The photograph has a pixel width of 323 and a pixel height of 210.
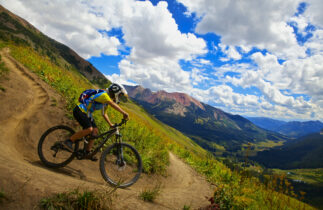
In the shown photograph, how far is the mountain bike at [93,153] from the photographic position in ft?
21.5

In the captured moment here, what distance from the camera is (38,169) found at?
538 centimetres

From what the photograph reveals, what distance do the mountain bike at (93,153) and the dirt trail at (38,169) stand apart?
39 centimetres

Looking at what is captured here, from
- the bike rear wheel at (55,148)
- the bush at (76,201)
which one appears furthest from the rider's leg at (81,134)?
the bush at (76,201)

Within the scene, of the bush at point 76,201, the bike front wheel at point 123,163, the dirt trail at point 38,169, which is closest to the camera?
the bush at point 76,201

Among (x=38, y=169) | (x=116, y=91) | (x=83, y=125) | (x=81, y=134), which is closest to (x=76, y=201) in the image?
(x=38, y=169)

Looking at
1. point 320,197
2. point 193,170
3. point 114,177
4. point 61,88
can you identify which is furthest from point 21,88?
point 320,197

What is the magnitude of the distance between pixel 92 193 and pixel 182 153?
1359cm

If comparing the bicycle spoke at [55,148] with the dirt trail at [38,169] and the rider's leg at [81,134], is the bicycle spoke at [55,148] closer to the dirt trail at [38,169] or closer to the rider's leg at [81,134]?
the dirt trail at [38,169]

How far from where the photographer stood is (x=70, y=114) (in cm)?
972

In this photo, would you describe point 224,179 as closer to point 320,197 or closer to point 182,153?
point 182,153

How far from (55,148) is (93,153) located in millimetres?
1569

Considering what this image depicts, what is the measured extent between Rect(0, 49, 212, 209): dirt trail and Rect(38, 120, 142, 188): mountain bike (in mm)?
390

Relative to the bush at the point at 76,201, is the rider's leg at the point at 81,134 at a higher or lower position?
higher

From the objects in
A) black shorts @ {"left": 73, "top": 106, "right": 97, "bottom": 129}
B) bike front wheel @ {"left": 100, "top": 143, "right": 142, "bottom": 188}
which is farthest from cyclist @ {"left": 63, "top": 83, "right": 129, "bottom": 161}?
bike front wheel @ {"left": 100, "top": 143, "right": 142, "bottom": 188}
